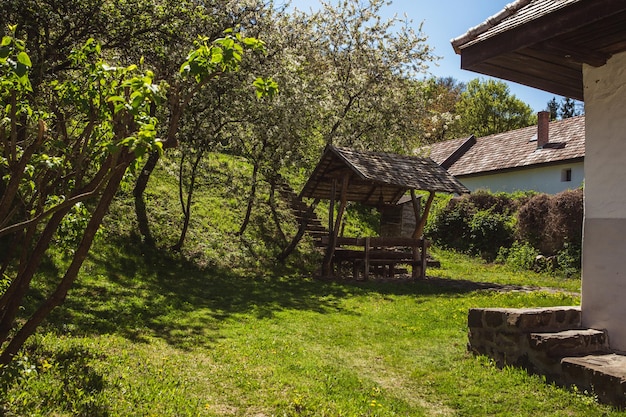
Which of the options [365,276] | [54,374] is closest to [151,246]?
[365,276]

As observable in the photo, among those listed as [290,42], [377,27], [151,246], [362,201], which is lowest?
[151,246]

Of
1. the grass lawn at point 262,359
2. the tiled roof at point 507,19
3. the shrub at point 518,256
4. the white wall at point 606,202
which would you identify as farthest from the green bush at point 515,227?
the tiled roof at point 507,19

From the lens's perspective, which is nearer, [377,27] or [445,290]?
[445,290]

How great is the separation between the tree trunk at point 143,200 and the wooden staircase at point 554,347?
10.4 metres

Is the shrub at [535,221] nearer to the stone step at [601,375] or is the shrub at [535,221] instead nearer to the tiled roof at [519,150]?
the tiled roof at [519,150]

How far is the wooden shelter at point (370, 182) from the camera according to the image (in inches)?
565

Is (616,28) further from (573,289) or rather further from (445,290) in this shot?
(573,289)

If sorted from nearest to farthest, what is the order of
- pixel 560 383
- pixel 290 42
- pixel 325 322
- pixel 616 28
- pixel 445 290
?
pixel 616 28 < pixel 560 383 < pixel 325 322 < pixel 445 290 < pixel 290 42

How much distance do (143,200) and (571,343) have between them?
13.8m

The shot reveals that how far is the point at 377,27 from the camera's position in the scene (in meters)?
19.1

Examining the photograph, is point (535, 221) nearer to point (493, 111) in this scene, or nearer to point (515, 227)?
point (515, 227)

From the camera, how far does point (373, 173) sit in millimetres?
14039

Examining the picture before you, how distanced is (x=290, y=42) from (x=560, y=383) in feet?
47.2

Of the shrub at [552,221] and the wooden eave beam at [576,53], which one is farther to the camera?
the shrub at [552,221]
